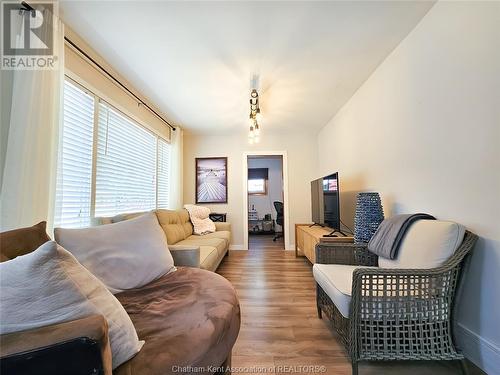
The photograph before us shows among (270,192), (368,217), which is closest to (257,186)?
(270,192)

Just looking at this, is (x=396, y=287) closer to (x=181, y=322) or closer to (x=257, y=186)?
(x=181, y=322)

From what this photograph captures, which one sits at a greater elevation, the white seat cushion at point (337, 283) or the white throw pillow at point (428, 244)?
the white throw pillow at point (428, 244)

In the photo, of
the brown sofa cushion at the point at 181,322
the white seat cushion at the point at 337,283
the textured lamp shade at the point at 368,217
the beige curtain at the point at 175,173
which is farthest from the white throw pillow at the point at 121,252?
the beige curtain at the point at 175,173

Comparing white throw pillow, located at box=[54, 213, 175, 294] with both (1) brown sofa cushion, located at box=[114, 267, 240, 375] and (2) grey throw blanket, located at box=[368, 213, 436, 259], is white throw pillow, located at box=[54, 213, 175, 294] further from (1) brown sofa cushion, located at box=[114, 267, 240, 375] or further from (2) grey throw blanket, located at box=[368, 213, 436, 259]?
(2) grey throw blanket, located at box=[368, 213, 436, 259]

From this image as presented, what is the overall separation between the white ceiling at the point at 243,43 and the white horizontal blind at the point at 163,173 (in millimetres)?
1008

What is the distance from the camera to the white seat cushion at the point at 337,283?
4.35ft

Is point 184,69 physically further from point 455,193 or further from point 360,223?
point 455,193

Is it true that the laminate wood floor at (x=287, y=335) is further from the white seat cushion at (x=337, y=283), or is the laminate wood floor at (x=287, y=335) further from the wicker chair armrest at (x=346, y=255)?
the wicker chair armrest at (x=346, y=255)

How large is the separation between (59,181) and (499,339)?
9.54ft

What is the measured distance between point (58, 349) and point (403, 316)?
5.14ft

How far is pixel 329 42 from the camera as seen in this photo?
1979 mm

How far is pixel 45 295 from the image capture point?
67cm

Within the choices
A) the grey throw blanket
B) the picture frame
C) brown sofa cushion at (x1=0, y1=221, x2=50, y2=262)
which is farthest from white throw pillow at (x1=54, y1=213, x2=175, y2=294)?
the picture frame

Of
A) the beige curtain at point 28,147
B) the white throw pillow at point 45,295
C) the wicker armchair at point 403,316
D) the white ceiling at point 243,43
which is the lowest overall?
the wicker armchair at point 403,316
